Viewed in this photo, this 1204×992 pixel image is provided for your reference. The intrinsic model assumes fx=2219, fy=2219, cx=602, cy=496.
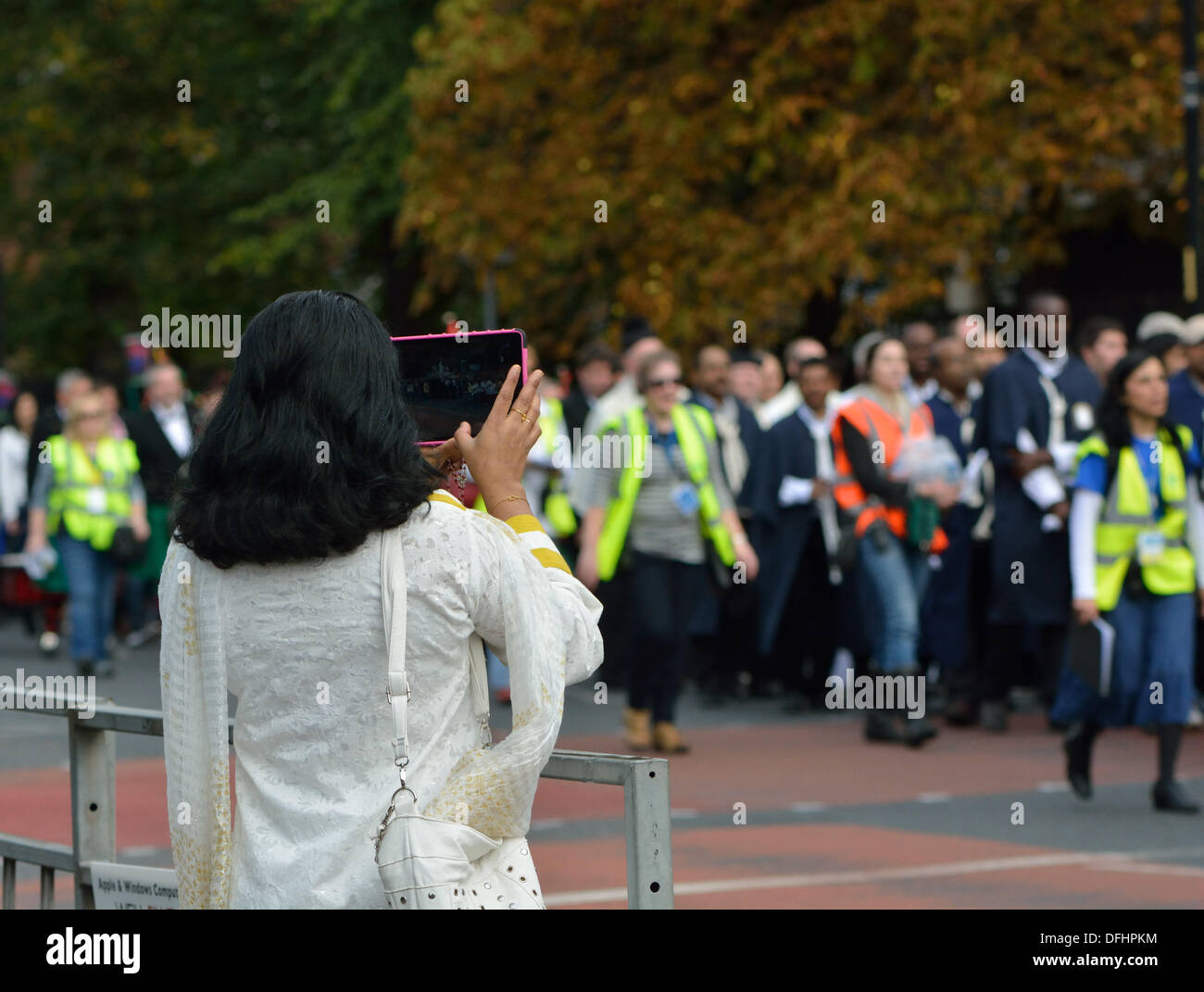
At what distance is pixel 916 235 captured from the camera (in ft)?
67.6

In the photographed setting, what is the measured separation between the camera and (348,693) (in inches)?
120

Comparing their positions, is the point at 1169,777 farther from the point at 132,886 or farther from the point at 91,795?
the point at 132,886

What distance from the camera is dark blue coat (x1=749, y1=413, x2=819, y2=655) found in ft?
44.9

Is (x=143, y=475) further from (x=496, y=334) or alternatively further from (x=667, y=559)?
(x=496, y=334)

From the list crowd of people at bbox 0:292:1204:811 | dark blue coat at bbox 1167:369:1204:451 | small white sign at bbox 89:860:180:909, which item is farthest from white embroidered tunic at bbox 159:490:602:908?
dark blue coat at bbox 1167:369:1204:451

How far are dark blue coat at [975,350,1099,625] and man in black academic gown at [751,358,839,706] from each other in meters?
1.44

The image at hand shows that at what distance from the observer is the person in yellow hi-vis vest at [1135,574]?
9.17m

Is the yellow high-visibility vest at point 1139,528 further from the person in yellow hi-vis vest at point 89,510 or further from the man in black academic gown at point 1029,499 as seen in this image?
the person in yellow hi-vis vest at point 89,510

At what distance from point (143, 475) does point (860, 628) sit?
6193 millimetres

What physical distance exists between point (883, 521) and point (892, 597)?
0.43 metres

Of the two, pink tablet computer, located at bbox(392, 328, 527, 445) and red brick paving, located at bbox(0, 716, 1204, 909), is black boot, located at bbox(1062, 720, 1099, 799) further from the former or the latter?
pink tablet computer, located at bbox(392, 328, 527, 445)

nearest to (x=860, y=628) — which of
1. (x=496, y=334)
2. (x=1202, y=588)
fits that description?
(x=1202, y=588)

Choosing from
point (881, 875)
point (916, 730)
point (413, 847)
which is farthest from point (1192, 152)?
point (413, 847)

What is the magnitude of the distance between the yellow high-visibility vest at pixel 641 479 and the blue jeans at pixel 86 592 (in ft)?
16.6
